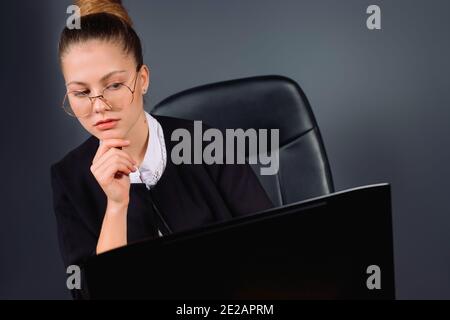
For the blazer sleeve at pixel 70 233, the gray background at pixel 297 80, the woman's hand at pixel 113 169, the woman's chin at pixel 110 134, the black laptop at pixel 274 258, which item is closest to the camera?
the black laptop at pixel 274 258

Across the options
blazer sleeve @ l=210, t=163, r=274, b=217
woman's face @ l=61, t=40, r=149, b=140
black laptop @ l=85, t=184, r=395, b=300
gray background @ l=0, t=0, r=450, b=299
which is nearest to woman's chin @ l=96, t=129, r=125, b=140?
woman's face @ l=61, t=40, r=149, b=140

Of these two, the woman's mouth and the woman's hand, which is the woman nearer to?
the woman's mouth

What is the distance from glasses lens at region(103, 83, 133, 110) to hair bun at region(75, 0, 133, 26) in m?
0.15

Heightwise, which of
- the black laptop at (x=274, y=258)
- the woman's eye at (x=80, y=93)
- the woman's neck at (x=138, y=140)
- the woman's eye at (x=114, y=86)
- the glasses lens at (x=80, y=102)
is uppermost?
the woman's eye at (x=114, y=86)

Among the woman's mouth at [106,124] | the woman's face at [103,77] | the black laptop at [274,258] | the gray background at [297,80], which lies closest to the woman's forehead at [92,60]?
the woman's face at [103,77]

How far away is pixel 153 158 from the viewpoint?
4.68 ft

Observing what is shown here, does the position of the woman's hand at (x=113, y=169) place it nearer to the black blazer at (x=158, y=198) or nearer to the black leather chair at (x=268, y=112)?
the black blazer at (x=158, y=198)

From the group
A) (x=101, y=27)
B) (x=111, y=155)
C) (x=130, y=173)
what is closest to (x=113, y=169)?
(x=111, y=155)

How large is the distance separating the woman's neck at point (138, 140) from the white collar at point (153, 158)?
1 centimetres

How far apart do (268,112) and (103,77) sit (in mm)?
374

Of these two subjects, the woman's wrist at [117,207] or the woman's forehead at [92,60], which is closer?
the woman's wrist at [117,207]

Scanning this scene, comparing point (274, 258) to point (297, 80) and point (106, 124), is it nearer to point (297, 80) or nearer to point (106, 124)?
point (106, 124)

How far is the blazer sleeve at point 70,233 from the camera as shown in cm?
131

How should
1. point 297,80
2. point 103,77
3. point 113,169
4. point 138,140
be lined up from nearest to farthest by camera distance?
point 113,169 < point 103,77 < point 138,140 < point 297,80
